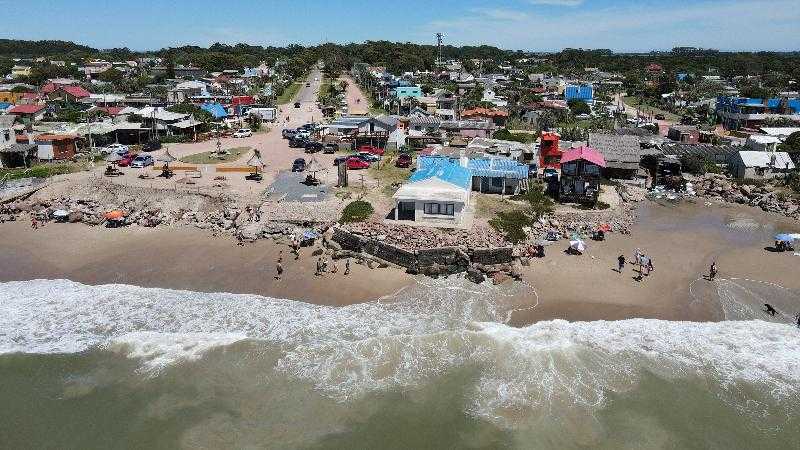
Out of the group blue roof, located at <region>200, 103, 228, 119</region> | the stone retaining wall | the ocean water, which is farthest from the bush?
blue roof, located at <region>200, 103, 228, 119</region>

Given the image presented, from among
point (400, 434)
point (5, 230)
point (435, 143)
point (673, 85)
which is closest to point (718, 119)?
point (673, 85)

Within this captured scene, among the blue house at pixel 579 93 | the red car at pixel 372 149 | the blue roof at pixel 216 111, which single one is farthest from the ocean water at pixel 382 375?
the blue house at pixel 579 93

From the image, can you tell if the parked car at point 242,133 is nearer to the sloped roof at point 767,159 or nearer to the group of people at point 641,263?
the group of people at point 641,263

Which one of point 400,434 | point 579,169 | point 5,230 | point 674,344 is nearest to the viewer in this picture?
point 400,434

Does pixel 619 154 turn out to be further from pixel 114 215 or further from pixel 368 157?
pixel 114 215

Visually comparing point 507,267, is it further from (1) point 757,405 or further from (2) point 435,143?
(2) point 435,143

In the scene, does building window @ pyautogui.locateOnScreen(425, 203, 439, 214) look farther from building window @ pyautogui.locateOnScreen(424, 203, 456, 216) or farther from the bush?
the bush
